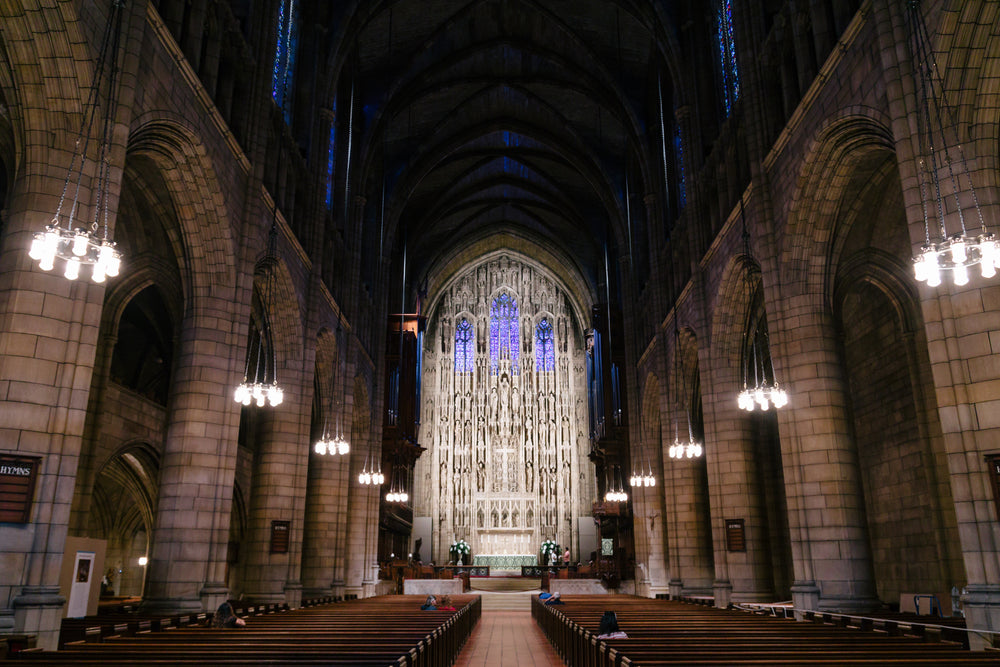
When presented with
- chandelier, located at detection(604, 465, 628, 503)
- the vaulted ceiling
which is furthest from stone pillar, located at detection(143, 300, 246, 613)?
chandelier, located at detection(604, 465, 628, 503)

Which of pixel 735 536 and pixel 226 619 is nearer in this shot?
pixel 226 619

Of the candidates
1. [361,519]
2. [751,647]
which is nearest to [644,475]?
[361,519]

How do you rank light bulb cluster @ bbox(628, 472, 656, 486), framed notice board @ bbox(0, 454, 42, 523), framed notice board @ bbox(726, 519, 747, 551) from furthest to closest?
light bulb cluster @ bbox(628, 472, 656, 486), framed notice board @ bbox(726, 519, 747, 551), framed notice board @ bbox(0, 454, 42, 523)

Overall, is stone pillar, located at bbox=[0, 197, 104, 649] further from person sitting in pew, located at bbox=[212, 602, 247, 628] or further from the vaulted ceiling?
the vaulted ceiling

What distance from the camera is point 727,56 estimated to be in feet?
67.2

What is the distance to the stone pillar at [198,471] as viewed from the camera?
1280 cm

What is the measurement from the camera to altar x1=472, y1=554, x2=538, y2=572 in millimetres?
43781

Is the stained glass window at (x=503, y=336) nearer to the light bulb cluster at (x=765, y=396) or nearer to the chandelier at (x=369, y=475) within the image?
the chandelier at (x=369, y=475)

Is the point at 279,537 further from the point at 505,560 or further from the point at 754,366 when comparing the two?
the point at 505,560

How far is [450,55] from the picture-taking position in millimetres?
30016

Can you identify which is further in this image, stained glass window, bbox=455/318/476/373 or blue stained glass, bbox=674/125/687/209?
stained glass window, bbox=455/318/476/373

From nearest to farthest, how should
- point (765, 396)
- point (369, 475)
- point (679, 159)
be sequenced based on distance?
point (765, 396), point (369, 475), point (679, 159)

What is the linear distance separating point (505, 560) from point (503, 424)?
8449 mm

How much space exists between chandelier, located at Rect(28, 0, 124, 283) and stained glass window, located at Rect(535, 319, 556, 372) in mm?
39416
